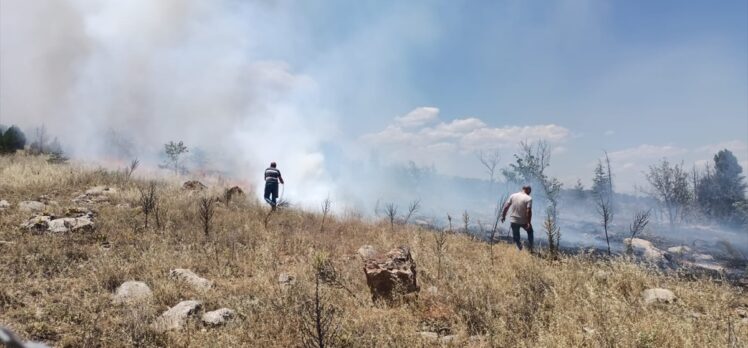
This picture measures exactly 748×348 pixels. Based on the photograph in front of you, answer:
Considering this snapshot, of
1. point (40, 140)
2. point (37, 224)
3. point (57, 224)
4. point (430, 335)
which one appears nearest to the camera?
point (430, 335)

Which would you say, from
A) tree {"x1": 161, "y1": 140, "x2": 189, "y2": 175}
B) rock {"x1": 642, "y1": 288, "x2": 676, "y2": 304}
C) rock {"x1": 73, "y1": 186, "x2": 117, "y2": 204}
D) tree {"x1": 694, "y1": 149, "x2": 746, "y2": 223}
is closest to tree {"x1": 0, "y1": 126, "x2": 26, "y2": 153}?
tree {"x1": 161, "y1": 140, "x2": 189, "y2": 175}

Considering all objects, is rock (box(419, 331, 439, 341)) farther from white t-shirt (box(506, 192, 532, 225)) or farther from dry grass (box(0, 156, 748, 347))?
white t-shirt (box(506, 192, 532, 225))

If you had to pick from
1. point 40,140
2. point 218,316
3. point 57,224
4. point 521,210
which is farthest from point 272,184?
point 40,140

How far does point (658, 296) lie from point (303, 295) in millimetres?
4540

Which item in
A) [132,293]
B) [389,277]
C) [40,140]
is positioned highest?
[40,140]

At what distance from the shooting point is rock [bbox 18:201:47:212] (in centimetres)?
831

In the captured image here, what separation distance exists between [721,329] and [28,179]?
14976 mm

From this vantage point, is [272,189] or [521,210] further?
[272,189]

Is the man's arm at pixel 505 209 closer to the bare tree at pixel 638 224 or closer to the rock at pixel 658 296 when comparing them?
the bare tree at pixel 638 224

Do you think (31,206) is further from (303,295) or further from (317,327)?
(317,327)

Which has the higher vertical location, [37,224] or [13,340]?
[13,340]

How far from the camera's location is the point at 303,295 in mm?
4391

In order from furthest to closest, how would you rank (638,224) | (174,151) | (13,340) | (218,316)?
(174,151) → (638,224) → (218,316) → (13,340)

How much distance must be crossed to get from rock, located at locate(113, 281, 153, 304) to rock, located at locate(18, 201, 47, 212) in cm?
518
